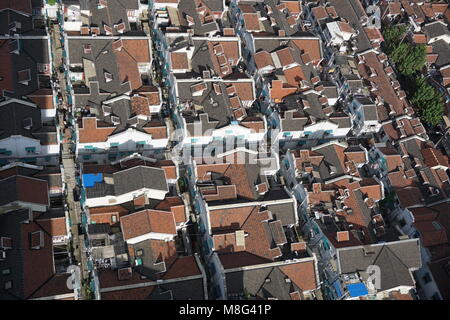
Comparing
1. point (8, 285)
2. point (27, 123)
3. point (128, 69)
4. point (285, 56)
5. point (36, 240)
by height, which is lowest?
point (8, 285)

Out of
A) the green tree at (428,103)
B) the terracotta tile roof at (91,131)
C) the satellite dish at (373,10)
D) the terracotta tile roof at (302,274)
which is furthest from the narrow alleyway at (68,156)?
the satellite dish at (373,10)

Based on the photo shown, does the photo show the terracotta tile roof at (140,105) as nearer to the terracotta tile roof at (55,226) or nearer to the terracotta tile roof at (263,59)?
the terracotta tile roof at (55,226)

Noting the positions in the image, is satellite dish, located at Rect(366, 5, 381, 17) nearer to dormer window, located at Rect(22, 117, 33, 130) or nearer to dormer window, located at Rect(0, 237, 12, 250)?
dormer window, located at Rect(22, 117, 33, 130)

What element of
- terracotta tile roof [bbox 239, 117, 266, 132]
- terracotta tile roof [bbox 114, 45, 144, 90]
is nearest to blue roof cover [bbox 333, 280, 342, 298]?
terracotta tile roof [bbox 239, 117, 266, 132]

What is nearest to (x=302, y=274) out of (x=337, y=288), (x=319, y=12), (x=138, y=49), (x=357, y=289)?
(x=337, y=288)

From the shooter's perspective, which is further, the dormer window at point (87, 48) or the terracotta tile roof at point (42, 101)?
the dormer window at point (87, 48)

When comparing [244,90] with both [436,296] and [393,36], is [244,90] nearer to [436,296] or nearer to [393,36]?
[393,36]
